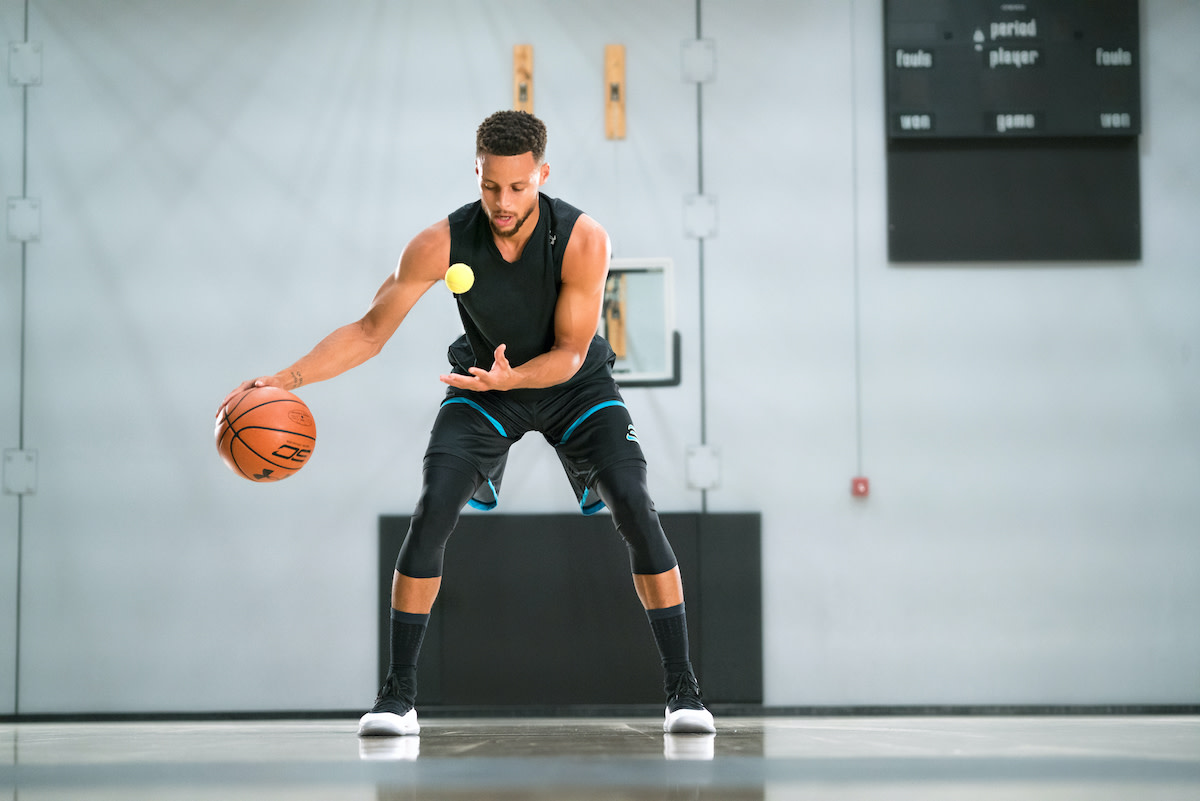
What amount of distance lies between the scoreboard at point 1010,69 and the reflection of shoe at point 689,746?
2.90 m

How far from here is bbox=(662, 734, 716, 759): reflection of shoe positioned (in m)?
1.77

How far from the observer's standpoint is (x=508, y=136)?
7.48ft

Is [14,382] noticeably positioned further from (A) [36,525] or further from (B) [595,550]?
(B) [595,550]

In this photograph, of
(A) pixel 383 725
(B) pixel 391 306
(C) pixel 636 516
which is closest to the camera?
(A) pixel 383 725

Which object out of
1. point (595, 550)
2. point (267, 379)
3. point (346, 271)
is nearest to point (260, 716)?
point (595, 550)

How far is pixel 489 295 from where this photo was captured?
2459 millimetres

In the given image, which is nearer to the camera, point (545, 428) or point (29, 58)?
point (545, 428)

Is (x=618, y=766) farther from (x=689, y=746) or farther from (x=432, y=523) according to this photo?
(x=432, y=523)

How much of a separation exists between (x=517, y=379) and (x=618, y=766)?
941 millimetres

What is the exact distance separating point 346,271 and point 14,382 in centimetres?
149

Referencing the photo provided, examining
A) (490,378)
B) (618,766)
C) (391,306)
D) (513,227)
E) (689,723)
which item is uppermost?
(513,227)

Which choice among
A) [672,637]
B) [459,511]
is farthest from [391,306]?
[672,637]

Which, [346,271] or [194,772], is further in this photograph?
[346,271]

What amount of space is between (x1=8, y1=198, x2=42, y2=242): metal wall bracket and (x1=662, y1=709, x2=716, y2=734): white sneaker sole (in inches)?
140
